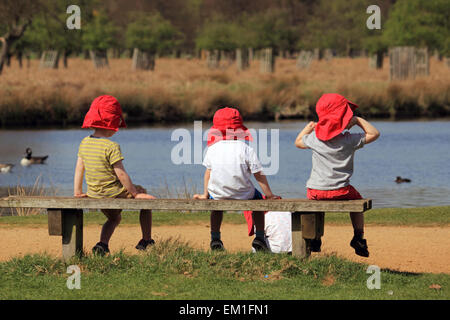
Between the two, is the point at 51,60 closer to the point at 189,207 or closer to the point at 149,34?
the point at 149,34

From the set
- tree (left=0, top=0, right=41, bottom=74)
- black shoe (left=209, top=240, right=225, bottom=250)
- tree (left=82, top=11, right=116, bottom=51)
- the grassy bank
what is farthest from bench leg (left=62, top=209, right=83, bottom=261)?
tree (left=82, top=11, right=116, bottom=51)

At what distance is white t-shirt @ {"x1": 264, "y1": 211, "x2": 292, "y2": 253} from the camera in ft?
26.7

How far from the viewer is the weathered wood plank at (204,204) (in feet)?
22.8

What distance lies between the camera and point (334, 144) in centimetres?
734

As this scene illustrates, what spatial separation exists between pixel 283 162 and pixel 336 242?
12.3 metres

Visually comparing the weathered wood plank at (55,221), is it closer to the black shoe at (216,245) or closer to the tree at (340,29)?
the black shoe at (216,245)

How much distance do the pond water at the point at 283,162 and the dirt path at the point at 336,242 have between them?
3216 millimetres

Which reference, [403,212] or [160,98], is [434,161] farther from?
[160,98]

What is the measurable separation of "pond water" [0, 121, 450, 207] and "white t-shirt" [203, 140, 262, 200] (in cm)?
641

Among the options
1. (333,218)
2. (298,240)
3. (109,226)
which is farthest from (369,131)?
(333,218)

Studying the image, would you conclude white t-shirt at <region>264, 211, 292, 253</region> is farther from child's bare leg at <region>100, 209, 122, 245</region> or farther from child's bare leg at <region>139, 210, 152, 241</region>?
child's bare leg at <region>100, 209, 122, 245</region>

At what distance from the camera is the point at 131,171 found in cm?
2066
